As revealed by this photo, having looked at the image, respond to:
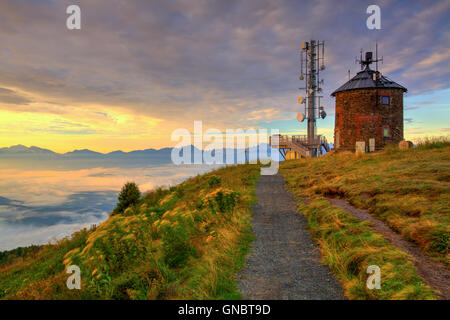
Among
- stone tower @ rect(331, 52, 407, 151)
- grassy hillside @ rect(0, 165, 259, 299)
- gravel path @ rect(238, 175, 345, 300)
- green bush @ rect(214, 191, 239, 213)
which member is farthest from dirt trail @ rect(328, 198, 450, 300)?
stone tower @ rect(331, 52, 407, 151)

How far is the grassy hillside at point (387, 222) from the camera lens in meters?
3.91

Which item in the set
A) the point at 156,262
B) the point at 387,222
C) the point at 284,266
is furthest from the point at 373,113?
the point at 156,262

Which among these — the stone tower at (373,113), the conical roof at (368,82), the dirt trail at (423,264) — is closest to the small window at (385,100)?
the stone tower at (373,113)

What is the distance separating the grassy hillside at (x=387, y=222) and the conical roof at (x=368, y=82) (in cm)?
2276

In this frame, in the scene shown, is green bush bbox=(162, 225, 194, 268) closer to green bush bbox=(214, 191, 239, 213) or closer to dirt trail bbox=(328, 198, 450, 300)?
green bush bbox=(214, 191, 239, 213)

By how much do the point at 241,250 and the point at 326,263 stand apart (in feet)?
6.15

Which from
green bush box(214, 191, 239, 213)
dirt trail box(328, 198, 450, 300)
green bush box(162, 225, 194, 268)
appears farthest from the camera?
green bush box(214, 191, 239, 213)

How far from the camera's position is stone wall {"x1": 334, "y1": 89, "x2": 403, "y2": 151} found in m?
30.8

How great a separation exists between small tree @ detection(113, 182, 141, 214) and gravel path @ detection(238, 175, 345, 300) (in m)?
13.2

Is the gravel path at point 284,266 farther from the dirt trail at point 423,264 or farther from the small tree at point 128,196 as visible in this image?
the small tree at point 128,196

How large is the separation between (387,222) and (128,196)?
17.2m
